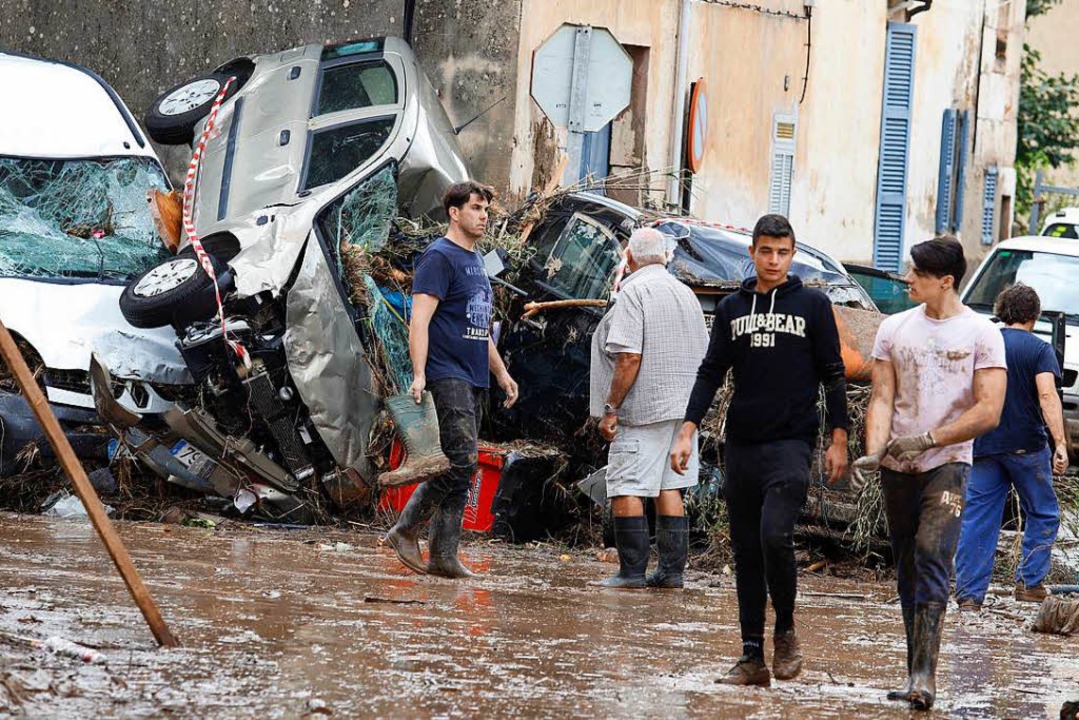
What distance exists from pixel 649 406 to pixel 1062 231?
43.6 feet

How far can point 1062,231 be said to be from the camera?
20938mm

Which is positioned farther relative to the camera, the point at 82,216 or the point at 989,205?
the point at 989,205

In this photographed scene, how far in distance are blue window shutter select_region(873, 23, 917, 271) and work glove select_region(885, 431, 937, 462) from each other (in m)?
17.9

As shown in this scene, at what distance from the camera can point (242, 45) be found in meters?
17.9

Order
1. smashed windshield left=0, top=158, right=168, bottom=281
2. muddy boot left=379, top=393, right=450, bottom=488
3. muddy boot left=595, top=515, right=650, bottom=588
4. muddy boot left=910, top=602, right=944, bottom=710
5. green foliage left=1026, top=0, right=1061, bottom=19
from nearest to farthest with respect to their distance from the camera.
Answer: muddy boot left=910, top=602, right=944, bottom=710 → muddy boot left=379, top=393, right=450, bottom=488 → muddy boot left=595, top=515, right=650, bottom=588 → smashed windshield left=0, top=158, right=168, bottom=281 → green foliage left=1026, top=0, right=1061, bottom=19

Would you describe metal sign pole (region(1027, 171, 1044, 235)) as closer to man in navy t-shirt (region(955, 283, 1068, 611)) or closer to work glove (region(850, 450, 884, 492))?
man in navy t-shirt (region(955, 283, 1068, 611))

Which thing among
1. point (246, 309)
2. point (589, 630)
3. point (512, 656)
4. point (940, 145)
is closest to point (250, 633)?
point (512, 656)

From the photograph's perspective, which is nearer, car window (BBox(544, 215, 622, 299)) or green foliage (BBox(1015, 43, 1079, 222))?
car window (BBox(544, 215, 622, 299))

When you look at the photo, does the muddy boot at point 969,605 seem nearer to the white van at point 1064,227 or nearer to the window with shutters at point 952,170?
the white van at point 1064,227

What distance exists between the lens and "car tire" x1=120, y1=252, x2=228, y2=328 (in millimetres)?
10367

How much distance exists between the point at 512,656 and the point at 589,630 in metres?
0.92

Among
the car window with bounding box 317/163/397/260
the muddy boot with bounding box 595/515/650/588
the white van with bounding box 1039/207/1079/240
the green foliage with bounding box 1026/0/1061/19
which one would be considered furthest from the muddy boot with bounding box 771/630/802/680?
the green foliage with bounding box 1026/0/1061/19

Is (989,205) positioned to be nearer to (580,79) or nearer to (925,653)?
(580,79)

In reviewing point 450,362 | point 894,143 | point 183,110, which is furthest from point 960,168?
point 450,362
